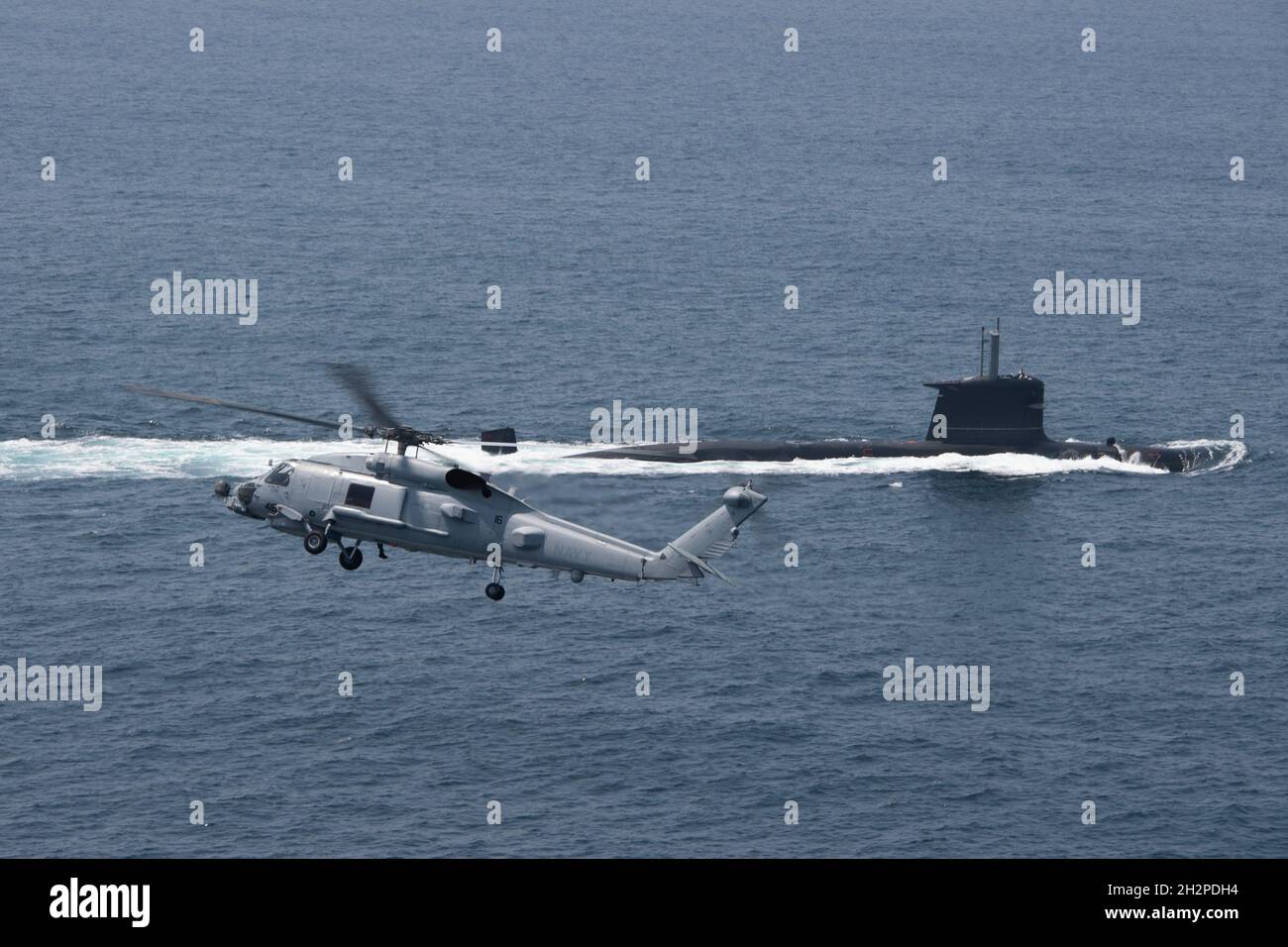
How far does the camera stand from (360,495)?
73.9m

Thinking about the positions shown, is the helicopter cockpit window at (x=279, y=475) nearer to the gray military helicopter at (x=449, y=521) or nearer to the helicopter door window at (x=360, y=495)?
the gray military helicopter at (x=449, y=521)

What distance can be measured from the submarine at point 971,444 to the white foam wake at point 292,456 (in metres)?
0.54

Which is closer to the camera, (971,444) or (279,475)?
(279,475)

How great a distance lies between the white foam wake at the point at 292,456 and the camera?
445 ft

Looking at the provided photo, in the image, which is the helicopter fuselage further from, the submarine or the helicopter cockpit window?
the submarine

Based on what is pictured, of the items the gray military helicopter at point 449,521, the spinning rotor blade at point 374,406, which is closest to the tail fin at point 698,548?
the gray military helicopter at point 449,521

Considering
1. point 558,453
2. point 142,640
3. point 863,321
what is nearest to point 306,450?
point 558,453

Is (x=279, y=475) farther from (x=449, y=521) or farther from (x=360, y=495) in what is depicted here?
(x=449, y=521)

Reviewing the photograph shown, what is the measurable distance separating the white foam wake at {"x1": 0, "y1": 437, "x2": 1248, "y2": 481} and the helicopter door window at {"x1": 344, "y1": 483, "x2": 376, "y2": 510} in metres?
59.3

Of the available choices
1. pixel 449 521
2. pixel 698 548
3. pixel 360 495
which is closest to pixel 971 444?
pixel 698 548

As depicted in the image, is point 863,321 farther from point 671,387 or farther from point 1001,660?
point 1001,660

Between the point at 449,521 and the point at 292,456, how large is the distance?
6489 cm

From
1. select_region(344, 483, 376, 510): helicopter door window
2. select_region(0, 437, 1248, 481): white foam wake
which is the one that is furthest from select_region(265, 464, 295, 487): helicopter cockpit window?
select_region(0, 437, 1248, 481): white foam wake

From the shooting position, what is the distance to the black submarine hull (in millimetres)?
138625
